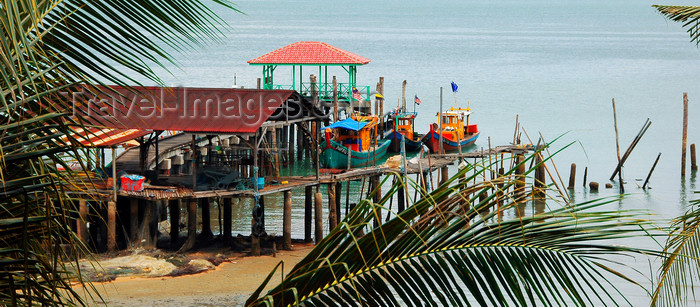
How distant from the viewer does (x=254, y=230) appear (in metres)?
21.2

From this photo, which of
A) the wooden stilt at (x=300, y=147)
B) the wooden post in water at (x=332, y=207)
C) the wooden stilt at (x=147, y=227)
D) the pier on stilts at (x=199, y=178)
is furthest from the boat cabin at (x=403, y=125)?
the wooden stilt at (x=147, y=227)

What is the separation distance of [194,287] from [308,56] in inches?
835

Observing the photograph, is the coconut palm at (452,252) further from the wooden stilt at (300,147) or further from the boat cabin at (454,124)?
the boat cabin at (454,124)

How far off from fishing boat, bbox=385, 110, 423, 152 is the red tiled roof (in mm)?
5014

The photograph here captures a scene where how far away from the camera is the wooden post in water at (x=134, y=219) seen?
21.0 metres

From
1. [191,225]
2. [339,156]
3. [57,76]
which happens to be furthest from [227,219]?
[57,76]

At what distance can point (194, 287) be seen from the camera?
737 inches

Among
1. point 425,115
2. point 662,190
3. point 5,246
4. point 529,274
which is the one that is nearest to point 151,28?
point 5,246

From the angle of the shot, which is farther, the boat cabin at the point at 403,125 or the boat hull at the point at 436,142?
the boat cabin at the point at 403,125

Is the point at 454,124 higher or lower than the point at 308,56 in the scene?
lower

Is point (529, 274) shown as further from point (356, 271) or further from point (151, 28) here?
point (151, 28)

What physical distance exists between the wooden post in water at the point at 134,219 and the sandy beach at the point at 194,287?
2059mm

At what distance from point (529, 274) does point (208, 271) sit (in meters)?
17.5

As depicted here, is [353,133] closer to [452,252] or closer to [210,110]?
[210,110]
